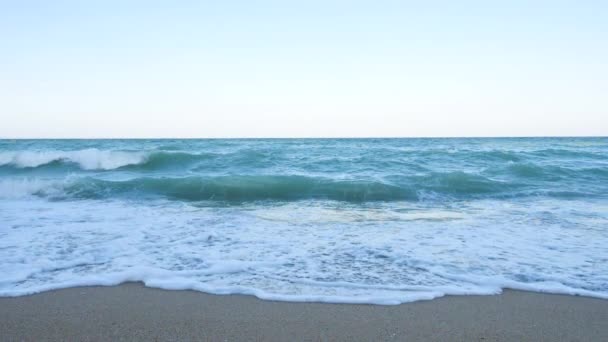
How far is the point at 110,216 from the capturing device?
706 centimetres

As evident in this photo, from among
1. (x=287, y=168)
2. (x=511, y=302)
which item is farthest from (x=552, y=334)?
(x=287, y=168)

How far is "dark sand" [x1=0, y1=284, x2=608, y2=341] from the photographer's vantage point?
2.68 m

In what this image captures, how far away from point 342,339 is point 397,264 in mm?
1782

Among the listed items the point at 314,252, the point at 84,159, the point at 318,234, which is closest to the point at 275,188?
the point at 318,234

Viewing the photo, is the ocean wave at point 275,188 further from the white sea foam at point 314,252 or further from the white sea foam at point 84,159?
the white sea foam at point 84,159

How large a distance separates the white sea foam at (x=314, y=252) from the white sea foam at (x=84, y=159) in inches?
347

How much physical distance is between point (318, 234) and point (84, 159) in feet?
45.7

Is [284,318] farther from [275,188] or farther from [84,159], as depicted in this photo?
[84,159]

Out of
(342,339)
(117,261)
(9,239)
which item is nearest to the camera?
(342,339)

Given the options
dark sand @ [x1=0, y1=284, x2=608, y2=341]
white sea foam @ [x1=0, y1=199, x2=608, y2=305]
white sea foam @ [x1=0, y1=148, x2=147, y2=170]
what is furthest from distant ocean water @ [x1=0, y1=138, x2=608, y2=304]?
white sea foam @ [x1=0, y1=148, x2=147, y2=170]

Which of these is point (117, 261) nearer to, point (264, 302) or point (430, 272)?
point (264, 302)

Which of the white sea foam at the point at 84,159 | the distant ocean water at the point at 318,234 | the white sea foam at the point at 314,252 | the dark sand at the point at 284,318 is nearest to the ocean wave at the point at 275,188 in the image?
the distant ocean water at the point at 318,234

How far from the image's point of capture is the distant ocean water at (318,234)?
372cm

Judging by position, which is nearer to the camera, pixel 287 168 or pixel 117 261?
pixel 117 261
